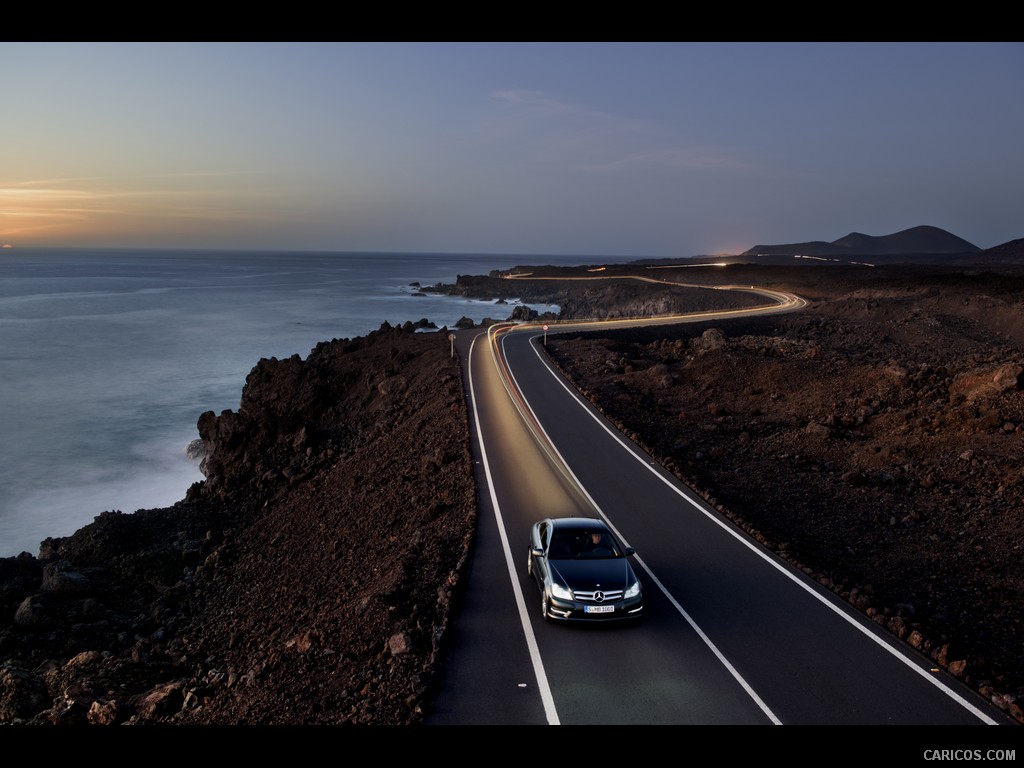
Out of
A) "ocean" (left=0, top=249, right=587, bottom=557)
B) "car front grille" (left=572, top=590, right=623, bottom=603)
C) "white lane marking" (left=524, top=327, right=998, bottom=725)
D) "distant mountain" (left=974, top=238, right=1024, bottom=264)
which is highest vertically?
"distant mountain" (left=974, top=238, right=1024, bottom=264)

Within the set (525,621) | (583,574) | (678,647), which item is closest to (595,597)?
(583,574)

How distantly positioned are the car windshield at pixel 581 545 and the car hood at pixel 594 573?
0.22 m

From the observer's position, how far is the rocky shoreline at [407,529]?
1177cm

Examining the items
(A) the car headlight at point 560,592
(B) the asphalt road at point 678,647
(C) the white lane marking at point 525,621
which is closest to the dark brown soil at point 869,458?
(B) the asphalt road at point 678,647

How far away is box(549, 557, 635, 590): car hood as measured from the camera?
11.5 metres

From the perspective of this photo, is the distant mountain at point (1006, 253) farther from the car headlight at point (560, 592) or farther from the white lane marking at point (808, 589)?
the car headlight at point (560, 592)

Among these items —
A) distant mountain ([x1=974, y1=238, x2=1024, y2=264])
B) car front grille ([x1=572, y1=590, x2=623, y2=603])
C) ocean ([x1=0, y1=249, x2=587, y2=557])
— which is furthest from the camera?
distant mountain ([x1=974, y1=238, x2=1024, y2=264])

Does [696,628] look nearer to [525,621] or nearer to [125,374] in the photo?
[525,621]

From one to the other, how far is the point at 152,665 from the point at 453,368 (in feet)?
71.8

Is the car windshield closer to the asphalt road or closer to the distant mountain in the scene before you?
the asphalt road

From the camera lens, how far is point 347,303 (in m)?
121

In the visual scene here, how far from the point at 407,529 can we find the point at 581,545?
641cm

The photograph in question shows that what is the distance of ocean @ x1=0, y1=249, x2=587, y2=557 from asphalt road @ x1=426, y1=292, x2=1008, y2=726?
2309 cm

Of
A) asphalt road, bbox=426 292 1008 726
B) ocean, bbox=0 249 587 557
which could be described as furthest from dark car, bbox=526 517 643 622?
ocean, bbox=0 249 587 557
